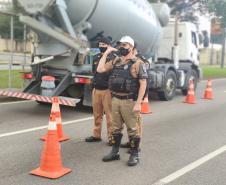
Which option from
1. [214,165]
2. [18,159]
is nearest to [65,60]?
[18,159]

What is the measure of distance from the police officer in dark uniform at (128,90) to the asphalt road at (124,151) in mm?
438

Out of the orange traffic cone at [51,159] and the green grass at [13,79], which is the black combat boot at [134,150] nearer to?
the orange traffic cone at [51,159]

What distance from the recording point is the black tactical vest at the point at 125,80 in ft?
19.6

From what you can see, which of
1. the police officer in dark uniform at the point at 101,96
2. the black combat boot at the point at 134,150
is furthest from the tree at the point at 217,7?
the black combat boot at the point at 134,150

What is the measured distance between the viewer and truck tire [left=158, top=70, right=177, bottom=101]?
1391 cm

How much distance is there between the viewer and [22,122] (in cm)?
919

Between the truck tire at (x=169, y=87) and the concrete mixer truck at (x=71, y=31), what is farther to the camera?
the truck tire at (x=169, y=87)

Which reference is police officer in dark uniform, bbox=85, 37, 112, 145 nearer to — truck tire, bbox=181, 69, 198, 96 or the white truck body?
the white truck body

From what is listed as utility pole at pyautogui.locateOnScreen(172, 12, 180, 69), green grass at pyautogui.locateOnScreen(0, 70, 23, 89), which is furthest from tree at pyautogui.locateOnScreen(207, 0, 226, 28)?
green grass at pyautogui.locateOnScreen(0, 70, 23, 89)

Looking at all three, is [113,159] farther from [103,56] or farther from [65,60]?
[65,60]

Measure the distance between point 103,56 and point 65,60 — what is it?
384 cm

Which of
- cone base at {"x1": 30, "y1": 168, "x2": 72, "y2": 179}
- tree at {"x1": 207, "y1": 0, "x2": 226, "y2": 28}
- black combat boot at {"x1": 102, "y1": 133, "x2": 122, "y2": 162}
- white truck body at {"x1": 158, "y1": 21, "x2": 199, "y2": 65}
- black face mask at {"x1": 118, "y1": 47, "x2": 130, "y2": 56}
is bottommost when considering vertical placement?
cone base at {"x1": 30, "y1": 168, "x2": 72, "y2": 179}

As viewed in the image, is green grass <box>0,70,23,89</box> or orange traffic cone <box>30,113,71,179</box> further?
green grass <box>0,70,23,89</box>

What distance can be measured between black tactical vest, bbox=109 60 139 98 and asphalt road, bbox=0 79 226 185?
1.06m
